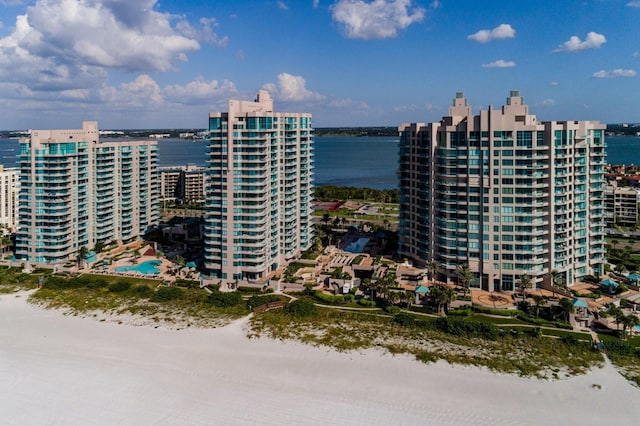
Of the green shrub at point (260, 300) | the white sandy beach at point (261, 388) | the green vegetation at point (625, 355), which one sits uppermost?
the green shrub at point (260, 300)

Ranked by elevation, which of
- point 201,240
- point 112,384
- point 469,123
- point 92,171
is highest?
point 469,123

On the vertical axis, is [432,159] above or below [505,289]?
→ above

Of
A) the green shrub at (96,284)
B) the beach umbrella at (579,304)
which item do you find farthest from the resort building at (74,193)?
the beach umbrella at (579,304)

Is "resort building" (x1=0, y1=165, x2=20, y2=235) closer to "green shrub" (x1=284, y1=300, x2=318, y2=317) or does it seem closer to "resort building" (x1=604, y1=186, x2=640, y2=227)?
"green shrub" (x1=284, y1=300, x2=318, y2=317)

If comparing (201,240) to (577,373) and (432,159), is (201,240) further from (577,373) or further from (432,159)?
(577,373)

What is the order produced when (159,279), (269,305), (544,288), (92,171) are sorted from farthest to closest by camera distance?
(92,171) → (159,279) → (544,288) → (269,305)

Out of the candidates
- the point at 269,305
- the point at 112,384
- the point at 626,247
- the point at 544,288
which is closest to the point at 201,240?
the point at 269,305

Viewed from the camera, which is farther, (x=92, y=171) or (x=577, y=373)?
(x=92, y=171)

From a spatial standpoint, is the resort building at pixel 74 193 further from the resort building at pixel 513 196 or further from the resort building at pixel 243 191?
the resort building at pixel 513 196
